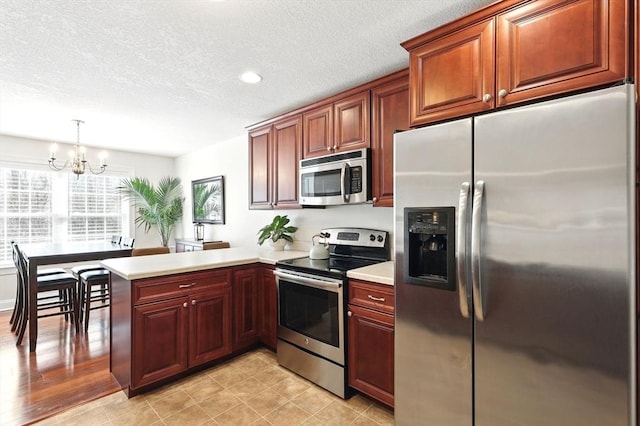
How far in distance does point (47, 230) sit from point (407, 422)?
18.3 ft

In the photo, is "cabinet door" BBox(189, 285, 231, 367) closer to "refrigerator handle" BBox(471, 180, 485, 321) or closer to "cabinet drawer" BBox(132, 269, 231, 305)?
"cabinet drawer" BBox(132, 269, 231, 305)

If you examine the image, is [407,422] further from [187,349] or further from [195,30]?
[195,30]

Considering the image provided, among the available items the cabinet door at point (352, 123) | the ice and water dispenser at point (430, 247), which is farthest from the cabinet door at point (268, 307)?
the ice and water dispenser at point (430, 247)

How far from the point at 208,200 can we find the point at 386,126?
3588 mm

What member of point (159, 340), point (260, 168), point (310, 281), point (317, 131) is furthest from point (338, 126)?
point (159, 340)

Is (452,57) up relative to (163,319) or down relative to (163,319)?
up

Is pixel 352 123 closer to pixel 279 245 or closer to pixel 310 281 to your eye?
pixel 310 281

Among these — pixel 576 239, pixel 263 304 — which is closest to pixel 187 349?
pixel 263 304

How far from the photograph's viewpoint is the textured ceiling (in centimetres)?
168

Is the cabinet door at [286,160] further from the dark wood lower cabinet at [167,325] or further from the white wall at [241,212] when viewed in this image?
the dark wood lower cabinet at [167,325]

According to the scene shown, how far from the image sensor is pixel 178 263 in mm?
2547

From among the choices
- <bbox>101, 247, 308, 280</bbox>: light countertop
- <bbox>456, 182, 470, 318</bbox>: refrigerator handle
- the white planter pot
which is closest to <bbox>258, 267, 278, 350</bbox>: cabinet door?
<bbox>101, 247, 308, 280</bbox>: light countertop

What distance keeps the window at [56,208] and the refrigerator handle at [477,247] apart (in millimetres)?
5796

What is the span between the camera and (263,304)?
295 cm
